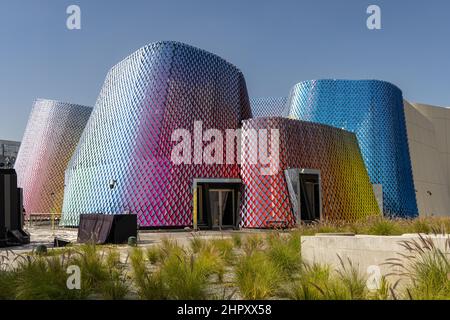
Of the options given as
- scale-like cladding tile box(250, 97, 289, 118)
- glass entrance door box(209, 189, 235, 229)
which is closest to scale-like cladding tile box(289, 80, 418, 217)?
scale-like cladding tile box(250, 97, 289, 118)

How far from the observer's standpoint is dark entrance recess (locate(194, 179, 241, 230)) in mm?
31750

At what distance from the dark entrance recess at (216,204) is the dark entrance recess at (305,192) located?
3.91 m

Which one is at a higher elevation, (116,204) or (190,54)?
(190,54)

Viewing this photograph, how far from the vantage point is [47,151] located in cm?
5347

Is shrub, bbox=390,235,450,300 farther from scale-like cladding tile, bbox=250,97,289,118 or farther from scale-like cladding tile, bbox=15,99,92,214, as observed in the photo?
scale-like cladding tile, bbox=15,99,92,214

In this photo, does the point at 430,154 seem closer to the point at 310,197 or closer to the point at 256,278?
the point at 310,197

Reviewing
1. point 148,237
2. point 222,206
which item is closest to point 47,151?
point 222,206

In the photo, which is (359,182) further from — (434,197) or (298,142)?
(434,197)

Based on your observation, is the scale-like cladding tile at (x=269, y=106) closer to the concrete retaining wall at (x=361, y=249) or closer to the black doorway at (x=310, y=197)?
the black doorway at (x=310, y=197)

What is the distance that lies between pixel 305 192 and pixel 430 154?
31.5 metres

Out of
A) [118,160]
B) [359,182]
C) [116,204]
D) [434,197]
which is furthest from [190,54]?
[434,197]

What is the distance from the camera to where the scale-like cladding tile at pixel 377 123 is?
142ft

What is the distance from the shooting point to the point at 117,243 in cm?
1891
